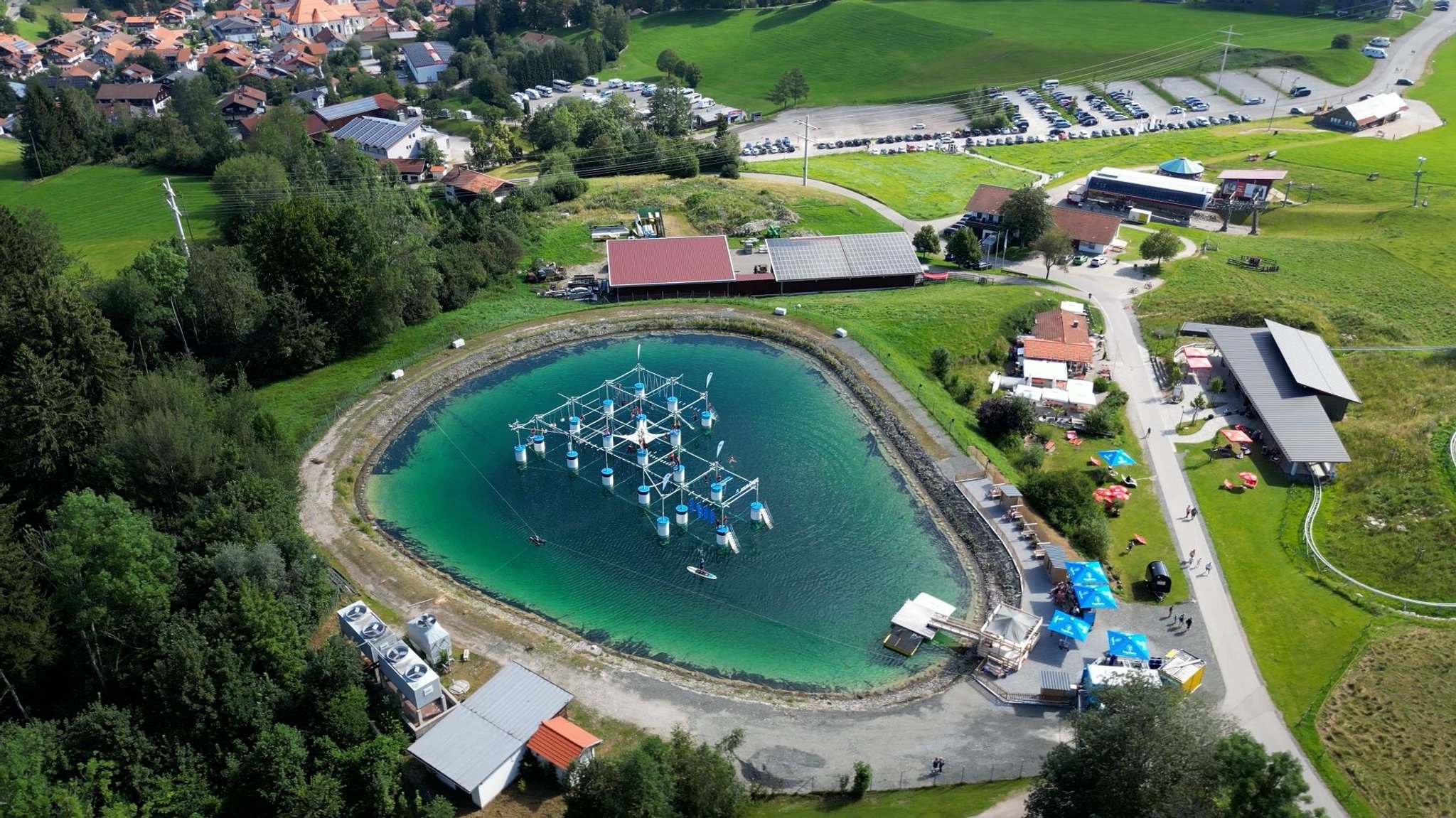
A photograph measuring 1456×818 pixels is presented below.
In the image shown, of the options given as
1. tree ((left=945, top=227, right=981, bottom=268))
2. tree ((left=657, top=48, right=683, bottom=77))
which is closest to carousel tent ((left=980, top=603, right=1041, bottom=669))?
tree ((left=945, top=227, right=981, bottom=268))

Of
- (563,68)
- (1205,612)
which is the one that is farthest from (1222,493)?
(563,68)

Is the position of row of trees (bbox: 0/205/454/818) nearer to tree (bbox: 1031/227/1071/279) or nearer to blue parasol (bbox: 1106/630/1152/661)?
blue parasol (bbox: 1106/630/1152/661)

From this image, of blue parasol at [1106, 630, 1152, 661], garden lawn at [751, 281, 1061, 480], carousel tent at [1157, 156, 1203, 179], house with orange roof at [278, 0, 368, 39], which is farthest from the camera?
house with orange roof at [278, 0, 368, 39]

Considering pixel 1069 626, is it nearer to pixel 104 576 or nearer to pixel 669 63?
pixel 104 576

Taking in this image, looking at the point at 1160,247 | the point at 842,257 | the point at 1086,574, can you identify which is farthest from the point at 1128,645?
the point at 1160,247

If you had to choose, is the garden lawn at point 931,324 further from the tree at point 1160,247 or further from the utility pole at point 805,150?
the utility pole at point 805,150

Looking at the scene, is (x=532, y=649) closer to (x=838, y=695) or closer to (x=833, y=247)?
(x=838, y=695)
